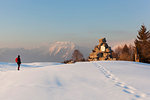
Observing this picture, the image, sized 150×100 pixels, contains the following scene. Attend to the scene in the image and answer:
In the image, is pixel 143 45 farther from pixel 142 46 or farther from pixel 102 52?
pixel 102 52

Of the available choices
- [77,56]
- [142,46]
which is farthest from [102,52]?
[77,56]

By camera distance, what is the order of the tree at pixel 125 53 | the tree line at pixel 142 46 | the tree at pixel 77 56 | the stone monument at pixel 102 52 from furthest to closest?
the tree at pixel 77 56
the tree at pixel 125 53
the stone monument at pixel 102 52
the tree line at pixel 142 46

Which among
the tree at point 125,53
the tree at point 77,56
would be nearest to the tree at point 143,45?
the tree at point 125,53

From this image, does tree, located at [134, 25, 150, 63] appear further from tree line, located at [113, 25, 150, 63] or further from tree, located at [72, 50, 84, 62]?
tree, located at [72, 50, 84, 62]

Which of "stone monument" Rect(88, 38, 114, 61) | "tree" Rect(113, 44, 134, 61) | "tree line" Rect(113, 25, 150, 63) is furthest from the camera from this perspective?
"tree" Rect(113, 44, 134, 61)

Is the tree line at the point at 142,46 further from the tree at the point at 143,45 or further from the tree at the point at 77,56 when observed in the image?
the tree at the point at 77,56

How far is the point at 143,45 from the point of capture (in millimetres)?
33625

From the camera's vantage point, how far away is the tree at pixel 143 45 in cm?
3120

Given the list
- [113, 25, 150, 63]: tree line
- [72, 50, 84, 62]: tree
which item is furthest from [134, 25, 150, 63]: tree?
[72, 50, 84, 62]: tree

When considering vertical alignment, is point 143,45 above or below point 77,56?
above

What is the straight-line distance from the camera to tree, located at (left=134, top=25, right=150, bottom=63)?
102 feet

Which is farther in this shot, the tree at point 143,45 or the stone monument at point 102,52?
the stone monument at point 102,52

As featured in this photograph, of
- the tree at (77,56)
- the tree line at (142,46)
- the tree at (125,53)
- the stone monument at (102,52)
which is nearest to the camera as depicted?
the tree line at (142,46)

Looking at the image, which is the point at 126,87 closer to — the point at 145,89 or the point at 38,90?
the point at 145,89
